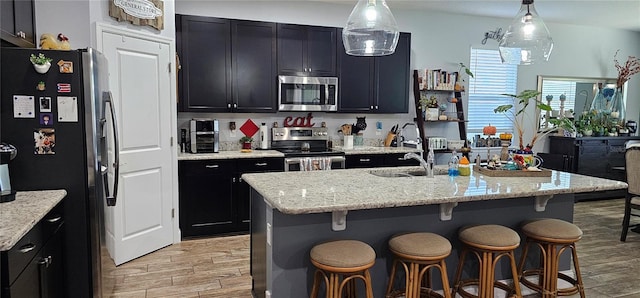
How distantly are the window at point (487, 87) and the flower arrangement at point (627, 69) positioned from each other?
1922mm

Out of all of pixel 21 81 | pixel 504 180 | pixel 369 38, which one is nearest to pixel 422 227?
pixel 504 180

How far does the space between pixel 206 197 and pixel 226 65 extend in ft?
4.70

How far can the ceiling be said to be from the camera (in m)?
5.29

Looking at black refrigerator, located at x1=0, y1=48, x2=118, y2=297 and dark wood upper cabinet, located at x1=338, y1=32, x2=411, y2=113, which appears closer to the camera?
black refrigerator, located at x1=0, y1=48, x2=118, y2=297

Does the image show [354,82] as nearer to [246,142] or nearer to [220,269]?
[246,142]

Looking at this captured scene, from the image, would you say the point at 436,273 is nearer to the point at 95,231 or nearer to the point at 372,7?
the point at 372,7

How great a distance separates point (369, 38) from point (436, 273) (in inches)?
65.2

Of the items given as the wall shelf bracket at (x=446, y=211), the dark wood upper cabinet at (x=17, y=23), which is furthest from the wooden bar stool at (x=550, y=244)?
the dark wood upper cabinet at (x=17, y=23)

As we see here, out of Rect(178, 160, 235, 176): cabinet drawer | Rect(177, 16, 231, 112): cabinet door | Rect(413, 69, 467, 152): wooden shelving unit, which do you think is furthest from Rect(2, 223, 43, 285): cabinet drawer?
Rect(413, 69, 467, 152): wooden shelving unit

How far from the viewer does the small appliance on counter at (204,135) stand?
454 cm

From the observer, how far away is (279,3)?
5.17m

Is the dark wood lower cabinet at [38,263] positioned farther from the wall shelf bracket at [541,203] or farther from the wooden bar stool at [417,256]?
the wall shelf bracket at [541,203]

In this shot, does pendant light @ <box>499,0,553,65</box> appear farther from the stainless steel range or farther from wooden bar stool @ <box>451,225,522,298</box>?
the stainless steel range

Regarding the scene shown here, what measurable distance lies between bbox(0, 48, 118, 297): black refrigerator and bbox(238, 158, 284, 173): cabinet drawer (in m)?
1.96
